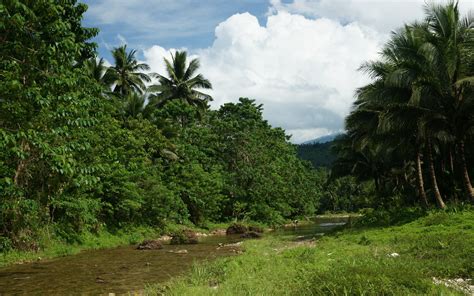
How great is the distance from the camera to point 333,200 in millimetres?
98000

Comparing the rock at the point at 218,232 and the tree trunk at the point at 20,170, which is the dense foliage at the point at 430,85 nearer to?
the rock at the point at 218,232

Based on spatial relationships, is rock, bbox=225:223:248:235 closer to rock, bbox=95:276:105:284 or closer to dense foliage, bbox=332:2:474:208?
dense foliage, bbox=332:2:474:208

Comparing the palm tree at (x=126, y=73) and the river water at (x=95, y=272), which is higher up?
the palm tree at (x=126, y=73)

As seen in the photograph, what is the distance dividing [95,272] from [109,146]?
10848mm

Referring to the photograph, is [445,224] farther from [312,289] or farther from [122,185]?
[122,185]

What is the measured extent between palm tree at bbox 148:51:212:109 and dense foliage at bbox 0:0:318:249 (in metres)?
0.12

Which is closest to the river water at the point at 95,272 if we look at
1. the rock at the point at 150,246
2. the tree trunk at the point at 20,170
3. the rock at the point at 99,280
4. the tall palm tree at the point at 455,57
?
the rock at the point at 99,280

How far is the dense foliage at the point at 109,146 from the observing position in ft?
36.3

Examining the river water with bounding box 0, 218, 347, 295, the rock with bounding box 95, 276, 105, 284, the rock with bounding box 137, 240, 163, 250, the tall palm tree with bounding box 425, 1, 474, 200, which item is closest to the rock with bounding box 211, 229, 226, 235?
the rock with bounding box 137, 240, 163, 250

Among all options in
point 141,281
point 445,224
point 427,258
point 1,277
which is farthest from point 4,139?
point 445,224

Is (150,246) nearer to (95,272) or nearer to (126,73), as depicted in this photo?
(95,272)

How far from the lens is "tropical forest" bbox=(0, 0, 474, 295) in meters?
10.8

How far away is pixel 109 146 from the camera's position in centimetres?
2569

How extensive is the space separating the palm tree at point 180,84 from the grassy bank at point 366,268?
3153 centimetres
